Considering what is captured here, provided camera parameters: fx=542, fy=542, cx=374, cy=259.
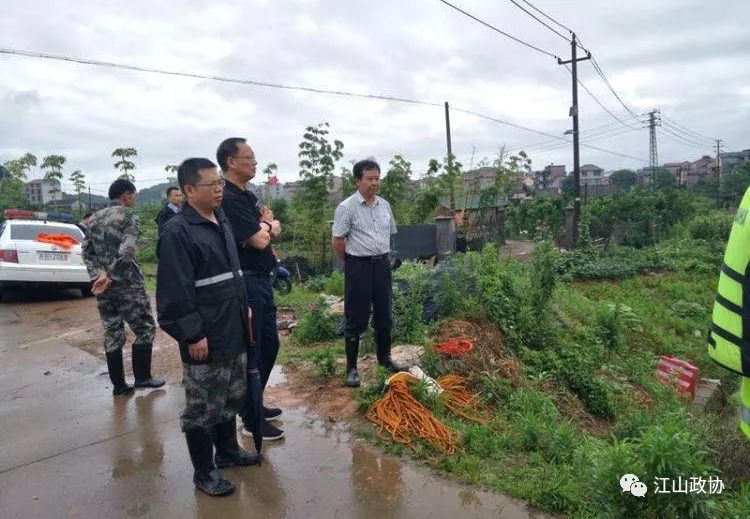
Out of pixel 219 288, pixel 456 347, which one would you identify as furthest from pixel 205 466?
pixel 456 347

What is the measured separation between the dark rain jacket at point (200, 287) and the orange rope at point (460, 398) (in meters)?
1.79

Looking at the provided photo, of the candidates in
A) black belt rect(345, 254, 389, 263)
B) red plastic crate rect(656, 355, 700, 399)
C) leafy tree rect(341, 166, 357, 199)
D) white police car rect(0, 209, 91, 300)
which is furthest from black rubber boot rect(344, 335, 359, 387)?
leafy tree rect(341, 166, 357, 199)

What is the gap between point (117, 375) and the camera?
14.9 feet

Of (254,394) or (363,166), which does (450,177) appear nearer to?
(363,166)

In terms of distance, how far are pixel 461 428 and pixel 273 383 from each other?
70.8 inches

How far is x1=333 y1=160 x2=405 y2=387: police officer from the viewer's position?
430cm

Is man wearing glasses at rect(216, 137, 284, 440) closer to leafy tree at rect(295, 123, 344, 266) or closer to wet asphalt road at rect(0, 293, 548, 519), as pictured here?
wet asphalt road at rect(0, 293, 548, 519)

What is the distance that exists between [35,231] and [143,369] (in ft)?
20.8

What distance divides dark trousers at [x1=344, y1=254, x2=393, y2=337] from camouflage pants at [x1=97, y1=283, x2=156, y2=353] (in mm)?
1662

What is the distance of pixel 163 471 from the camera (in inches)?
126

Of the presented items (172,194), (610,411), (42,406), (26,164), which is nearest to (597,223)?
(610,411)

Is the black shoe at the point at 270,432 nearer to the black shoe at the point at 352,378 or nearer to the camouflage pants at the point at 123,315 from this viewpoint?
the black shoe at the point at 352,378

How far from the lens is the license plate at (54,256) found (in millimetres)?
9039

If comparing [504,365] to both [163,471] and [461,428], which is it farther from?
[163,471]
